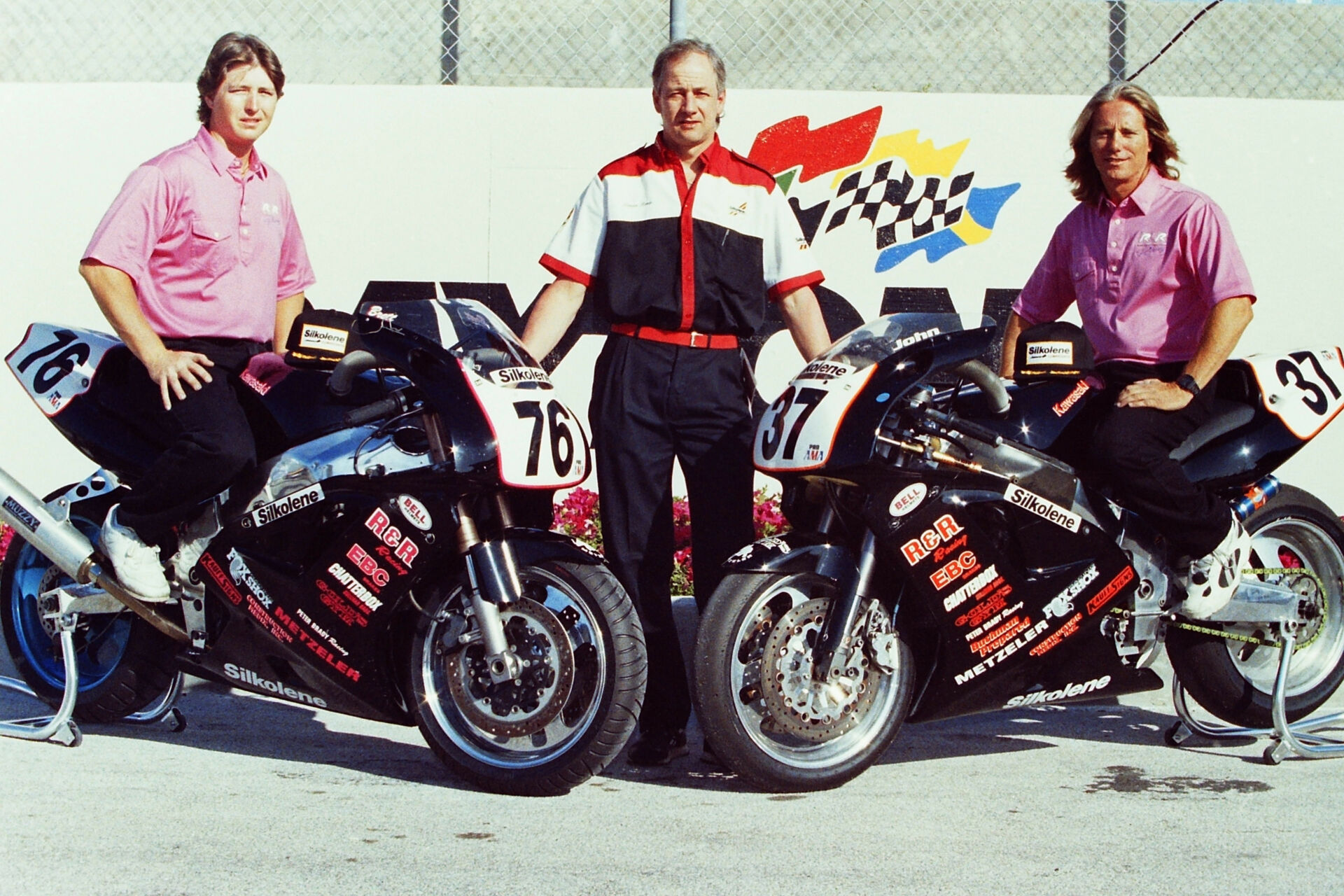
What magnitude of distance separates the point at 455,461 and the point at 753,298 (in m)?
1.05

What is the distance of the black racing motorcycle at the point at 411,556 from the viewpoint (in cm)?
368

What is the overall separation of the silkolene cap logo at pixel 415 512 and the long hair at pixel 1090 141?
6.86 feet

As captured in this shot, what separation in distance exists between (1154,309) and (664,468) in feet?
4.76

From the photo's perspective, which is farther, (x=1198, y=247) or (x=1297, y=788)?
(x=1198, y=247)

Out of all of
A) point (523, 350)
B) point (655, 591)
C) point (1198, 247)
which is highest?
point (1198, 247)

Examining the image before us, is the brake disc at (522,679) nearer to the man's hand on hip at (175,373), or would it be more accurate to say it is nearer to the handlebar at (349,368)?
the handlebar at (349,368)

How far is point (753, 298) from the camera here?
13.9ft

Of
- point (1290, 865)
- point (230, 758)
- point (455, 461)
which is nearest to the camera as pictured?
point (1290, 865)

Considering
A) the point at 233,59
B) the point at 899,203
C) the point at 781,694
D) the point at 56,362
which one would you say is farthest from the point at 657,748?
the point at 899,203

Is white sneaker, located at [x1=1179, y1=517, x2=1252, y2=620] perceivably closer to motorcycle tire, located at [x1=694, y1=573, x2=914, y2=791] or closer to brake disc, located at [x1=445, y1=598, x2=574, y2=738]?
motorcycle tire, located at [x1=694, y1=573, x2=914, y2=791]

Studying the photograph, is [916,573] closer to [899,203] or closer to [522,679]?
[522,679]

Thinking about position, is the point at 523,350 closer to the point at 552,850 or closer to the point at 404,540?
the point at 404,540

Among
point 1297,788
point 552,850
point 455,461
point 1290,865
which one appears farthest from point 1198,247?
point 552,850

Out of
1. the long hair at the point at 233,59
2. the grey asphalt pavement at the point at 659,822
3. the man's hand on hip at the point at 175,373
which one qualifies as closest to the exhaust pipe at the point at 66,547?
the grey asphalt pavement at the point at 659,822
